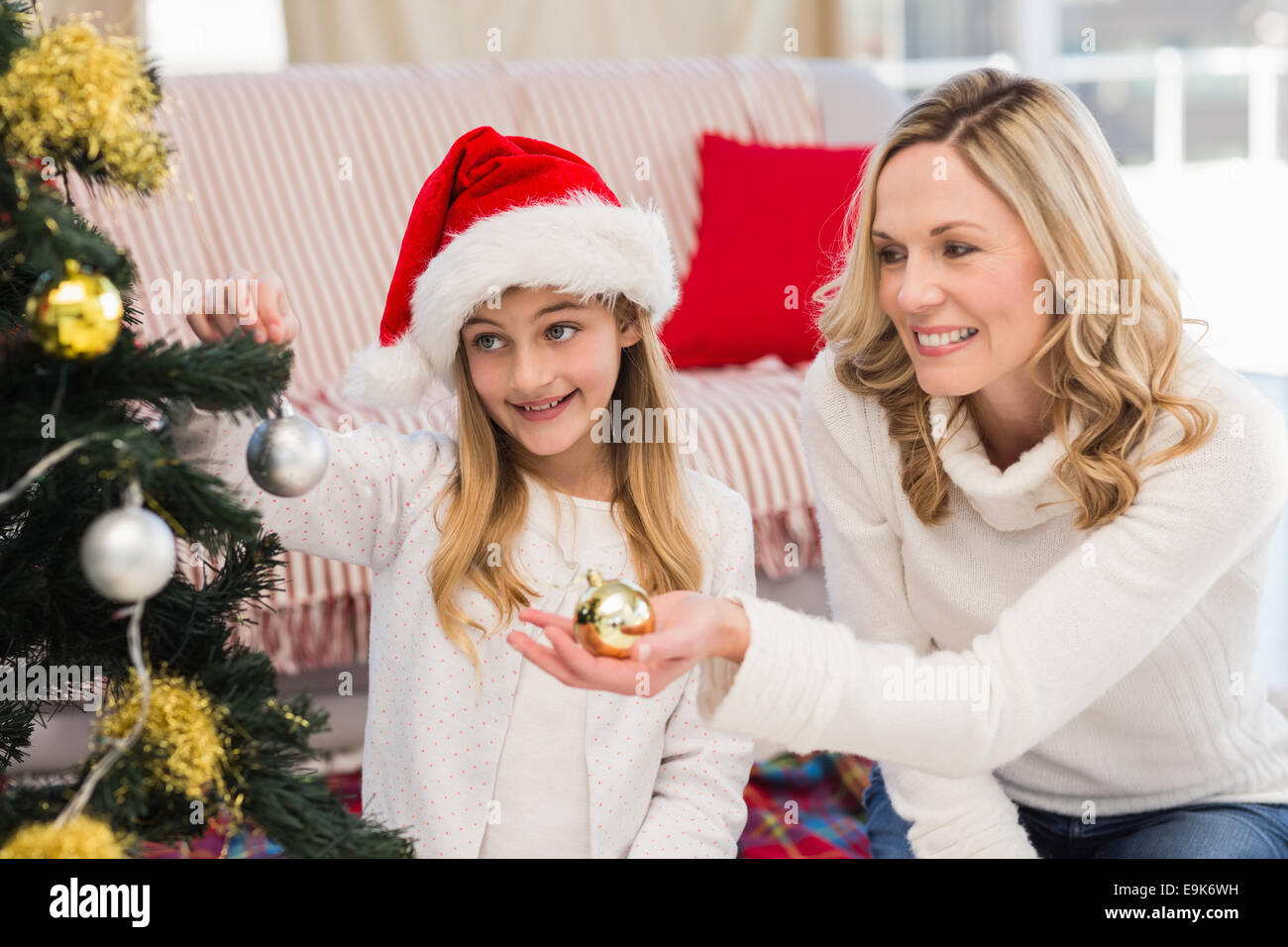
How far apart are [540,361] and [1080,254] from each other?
1.64 ft

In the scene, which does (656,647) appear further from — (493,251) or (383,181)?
(383,181)

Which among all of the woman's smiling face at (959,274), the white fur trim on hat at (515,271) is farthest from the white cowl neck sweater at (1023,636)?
the white fur trim on hat at (515,271)

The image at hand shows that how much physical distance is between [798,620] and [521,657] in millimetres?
386

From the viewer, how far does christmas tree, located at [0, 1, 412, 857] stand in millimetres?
709

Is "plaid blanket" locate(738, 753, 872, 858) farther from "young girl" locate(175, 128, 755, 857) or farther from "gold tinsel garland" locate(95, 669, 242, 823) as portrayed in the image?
"gold tinsel garland" locate(95, 669, 242, 823)

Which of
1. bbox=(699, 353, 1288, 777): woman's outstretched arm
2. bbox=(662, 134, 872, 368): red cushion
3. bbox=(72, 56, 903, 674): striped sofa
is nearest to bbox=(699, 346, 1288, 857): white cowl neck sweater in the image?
bbox=(699, 353, 1288, 777): woman's outstretched arm

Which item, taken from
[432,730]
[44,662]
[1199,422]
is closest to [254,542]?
[44,662]

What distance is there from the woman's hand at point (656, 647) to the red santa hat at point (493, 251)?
411 mm

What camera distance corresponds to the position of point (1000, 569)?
4.23ft

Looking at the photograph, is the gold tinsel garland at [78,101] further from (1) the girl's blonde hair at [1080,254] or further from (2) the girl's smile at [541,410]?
(1) the girl's blonde hair at [1080,254]

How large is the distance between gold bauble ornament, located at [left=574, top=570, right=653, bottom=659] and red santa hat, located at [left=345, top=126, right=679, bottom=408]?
1.46ft

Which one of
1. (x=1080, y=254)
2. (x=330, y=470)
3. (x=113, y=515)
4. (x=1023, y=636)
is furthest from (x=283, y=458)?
(x=1080, y=254)

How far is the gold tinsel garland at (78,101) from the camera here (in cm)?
73

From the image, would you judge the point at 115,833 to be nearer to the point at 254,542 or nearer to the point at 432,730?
the point at 254,542
